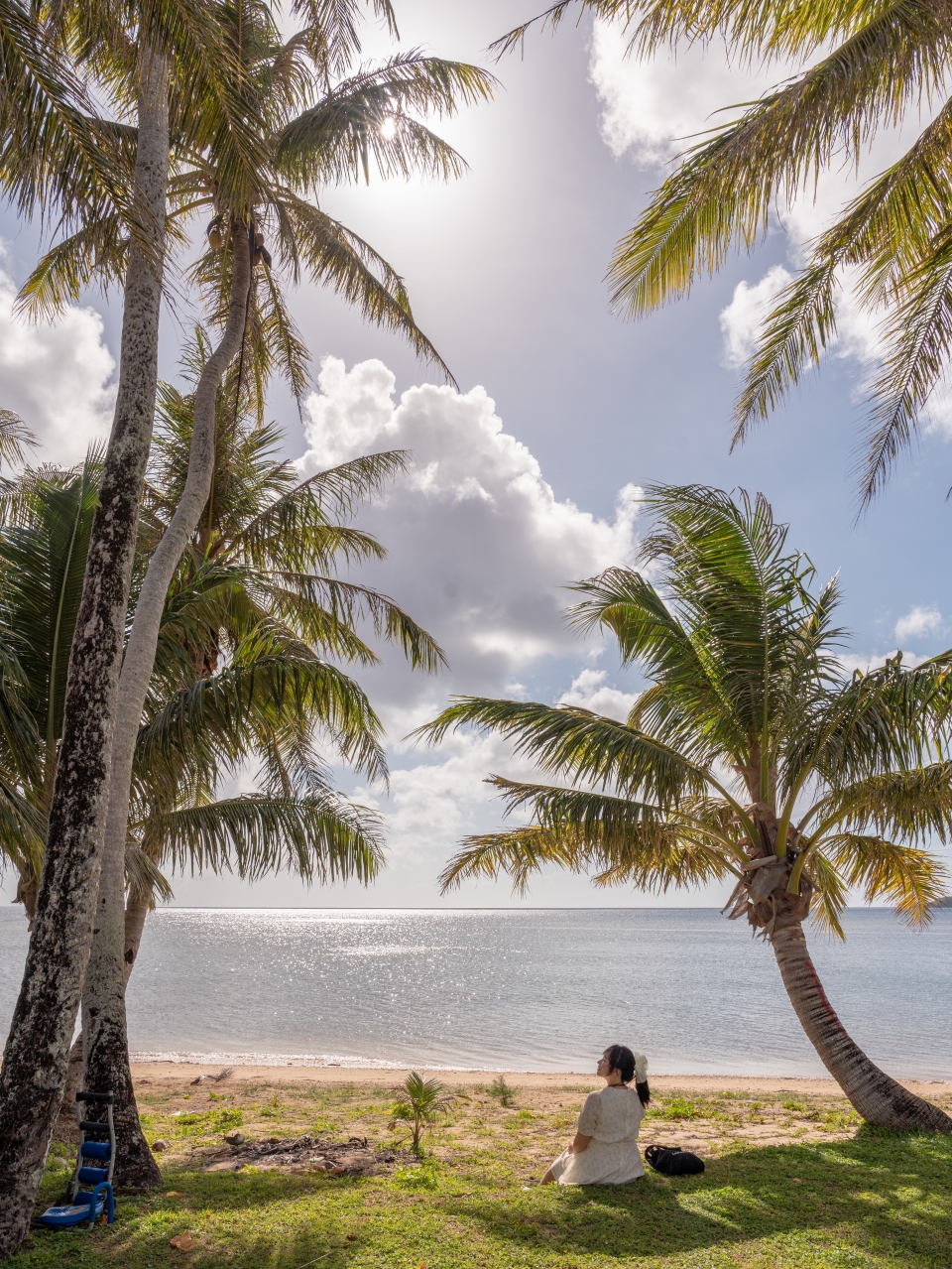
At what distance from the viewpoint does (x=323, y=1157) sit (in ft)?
21.5

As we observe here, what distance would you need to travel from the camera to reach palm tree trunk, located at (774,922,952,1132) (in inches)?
289

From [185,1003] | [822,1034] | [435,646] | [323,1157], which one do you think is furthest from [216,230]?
[185,1003]

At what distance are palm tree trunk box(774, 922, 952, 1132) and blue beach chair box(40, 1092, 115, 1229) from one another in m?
5.61

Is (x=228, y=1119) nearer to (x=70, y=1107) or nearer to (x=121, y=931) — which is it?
(x=70, y=1107)

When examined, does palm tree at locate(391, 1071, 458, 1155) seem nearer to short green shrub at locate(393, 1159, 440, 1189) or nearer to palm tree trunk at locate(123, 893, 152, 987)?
short green shrub at locate(393, 1159, 440, 1189)

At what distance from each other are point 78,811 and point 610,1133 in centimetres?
406

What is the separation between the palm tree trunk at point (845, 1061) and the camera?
24.1 ft

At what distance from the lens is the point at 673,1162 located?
5.92 meters

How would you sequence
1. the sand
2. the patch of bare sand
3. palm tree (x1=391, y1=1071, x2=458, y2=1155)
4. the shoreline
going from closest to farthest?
palm tree (x1=391, y1=1071, x2=458, y2=1155), the patch of bare sand, the sand, the shoreline

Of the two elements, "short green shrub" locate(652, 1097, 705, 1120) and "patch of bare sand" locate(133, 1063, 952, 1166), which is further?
"short green shrub" locate(652, 1097, 705, 1120)

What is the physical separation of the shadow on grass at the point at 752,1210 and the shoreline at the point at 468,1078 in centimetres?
719

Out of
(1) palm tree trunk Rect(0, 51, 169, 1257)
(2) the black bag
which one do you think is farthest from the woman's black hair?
(1) palm tree trunk Rect(0, 51, 169, 1257)

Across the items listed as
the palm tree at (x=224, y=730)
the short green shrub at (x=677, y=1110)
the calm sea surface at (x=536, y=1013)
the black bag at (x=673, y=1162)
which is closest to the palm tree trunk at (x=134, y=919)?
the palm tree at (x=224, y=730)

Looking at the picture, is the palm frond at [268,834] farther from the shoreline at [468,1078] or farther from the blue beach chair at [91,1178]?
the shoreline at [468,1078]
